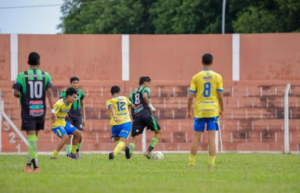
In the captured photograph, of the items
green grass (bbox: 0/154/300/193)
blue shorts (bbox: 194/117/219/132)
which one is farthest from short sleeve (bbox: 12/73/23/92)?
blue shorts (bbox: 194/117/219/132)

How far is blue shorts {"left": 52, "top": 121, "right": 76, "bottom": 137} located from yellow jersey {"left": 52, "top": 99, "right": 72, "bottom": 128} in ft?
0.27

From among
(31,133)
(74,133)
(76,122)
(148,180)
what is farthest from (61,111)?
(148,180)

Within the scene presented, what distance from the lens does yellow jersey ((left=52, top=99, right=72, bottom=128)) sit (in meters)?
16.9

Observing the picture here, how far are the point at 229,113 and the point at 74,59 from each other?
6792mm

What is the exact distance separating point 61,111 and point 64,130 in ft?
1.54

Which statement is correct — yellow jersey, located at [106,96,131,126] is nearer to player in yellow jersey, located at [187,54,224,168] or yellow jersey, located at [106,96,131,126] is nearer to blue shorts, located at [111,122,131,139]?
blue shorts, located at [111,122,131,139]

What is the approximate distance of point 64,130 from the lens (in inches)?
675

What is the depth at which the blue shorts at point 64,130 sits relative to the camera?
56.0 ft

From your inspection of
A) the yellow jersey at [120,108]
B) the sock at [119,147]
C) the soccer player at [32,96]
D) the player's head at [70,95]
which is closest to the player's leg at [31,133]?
the soccer player at [32,96]

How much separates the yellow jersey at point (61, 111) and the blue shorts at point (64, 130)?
8 cm

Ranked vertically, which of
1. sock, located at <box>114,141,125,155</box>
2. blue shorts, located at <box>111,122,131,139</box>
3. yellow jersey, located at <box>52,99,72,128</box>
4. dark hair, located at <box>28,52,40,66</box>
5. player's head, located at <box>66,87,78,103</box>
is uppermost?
dark hair, located at <box>28,52,40,66</box>

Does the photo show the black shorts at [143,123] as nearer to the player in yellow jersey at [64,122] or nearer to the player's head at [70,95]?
the player in yellow jersey at [64,122]

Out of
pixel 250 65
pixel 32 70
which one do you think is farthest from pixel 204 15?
pixel 32 70

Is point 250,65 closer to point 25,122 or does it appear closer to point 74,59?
point 74,59
